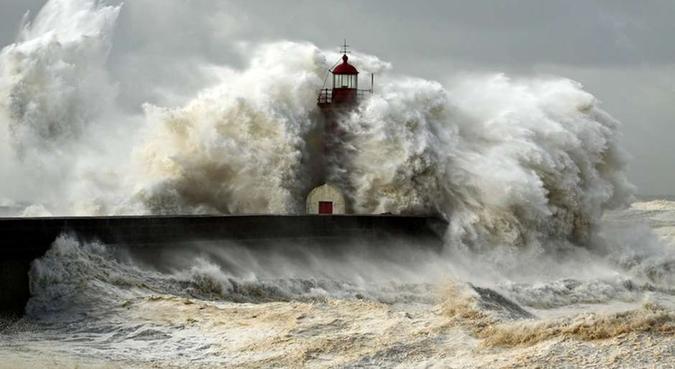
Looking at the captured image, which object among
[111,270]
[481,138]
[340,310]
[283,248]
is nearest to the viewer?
[340,310]

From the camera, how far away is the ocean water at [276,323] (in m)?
7.59

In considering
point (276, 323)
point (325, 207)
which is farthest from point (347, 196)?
point (276, 323)

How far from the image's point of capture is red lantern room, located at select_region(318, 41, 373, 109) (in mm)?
18281

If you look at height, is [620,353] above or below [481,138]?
below

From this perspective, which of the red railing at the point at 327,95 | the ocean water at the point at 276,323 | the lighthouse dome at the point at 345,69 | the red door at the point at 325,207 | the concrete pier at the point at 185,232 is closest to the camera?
the ocean water at the point at 276,323

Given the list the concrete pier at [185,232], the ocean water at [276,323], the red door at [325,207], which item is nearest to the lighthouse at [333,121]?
the red door at [325,207]

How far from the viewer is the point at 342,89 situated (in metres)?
18.4

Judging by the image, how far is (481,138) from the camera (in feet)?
61.7

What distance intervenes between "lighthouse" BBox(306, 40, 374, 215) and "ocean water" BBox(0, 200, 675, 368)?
11.8ft

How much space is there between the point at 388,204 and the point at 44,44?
7.85m

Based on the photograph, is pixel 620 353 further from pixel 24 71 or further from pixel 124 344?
pixel 24 71

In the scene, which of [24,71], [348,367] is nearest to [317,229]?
[348,367]

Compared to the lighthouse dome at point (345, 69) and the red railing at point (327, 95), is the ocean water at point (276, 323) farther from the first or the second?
the lighthouse dome at point (345, 69)

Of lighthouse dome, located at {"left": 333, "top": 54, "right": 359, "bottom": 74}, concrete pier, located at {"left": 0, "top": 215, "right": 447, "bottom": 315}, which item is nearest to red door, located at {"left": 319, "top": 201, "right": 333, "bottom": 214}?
concrete pier, located at {"left": 0, "top": 215, "right": 447, "bottom": 315}
